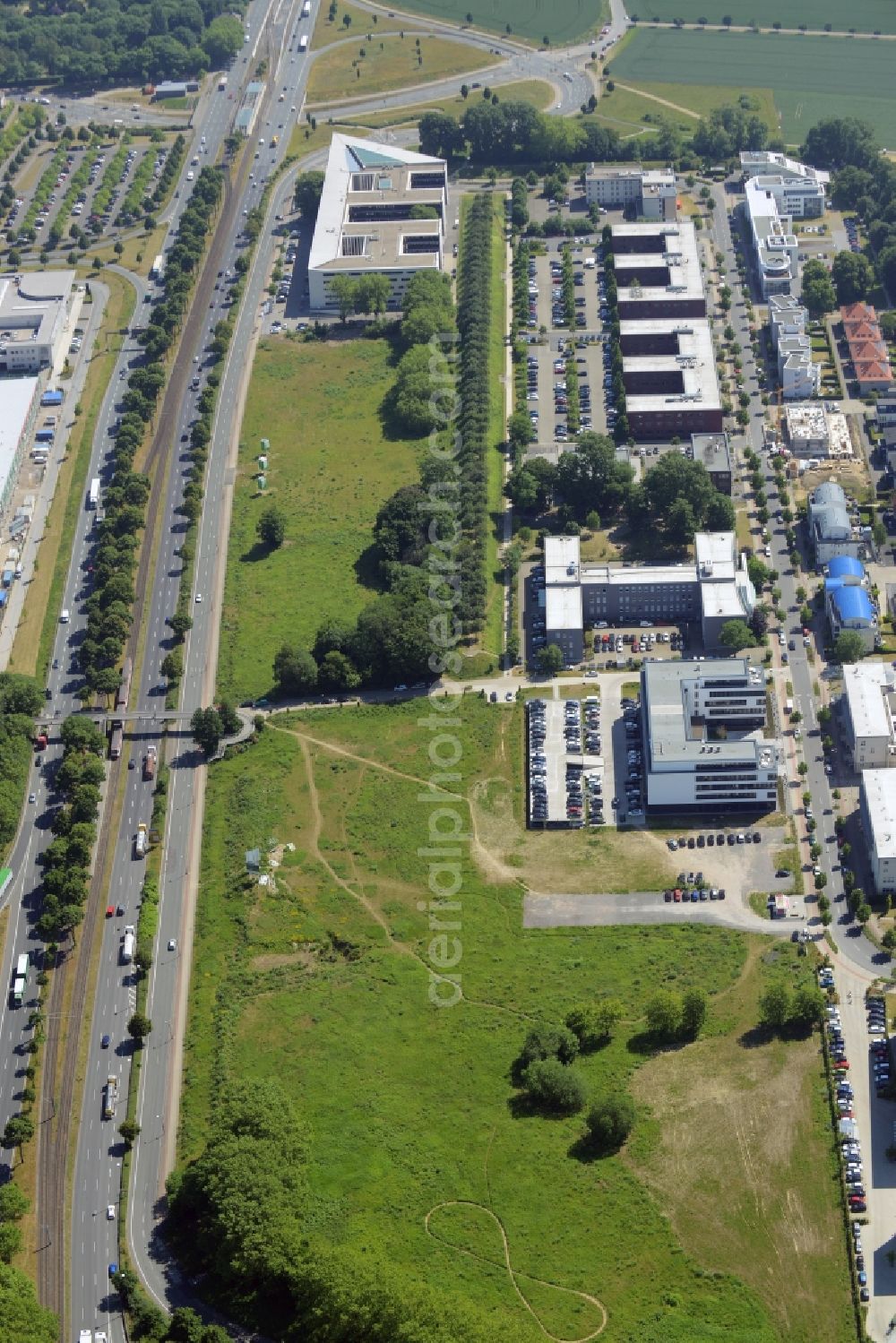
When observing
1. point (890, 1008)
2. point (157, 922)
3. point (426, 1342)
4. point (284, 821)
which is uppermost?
point (284, 821)

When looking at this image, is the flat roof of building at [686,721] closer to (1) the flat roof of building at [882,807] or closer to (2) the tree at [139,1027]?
(1) the flat roof of building at [882,807]

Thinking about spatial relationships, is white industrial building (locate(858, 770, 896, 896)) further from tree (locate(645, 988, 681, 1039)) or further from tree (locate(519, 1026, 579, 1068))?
tree (locate(519, 1026, 579, 1068))

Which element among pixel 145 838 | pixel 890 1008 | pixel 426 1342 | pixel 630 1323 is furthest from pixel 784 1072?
pixel 145 838

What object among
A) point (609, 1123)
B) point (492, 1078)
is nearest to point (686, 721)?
point (492, 1078)

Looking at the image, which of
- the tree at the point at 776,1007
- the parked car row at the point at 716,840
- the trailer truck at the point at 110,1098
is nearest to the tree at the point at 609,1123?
the tree at the point at 776,1007

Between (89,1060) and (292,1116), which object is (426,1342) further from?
(89,1060)

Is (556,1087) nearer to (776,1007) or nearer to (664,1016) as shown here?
(664,1016)

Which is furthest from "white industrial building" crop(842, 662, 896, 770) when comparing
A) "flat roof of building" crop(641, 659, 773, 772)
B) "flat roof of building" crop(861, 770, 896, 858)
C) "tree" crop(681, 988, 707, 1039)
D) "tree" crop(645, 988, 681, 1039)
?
"tree" crop(645, 988, 681, 1039)
